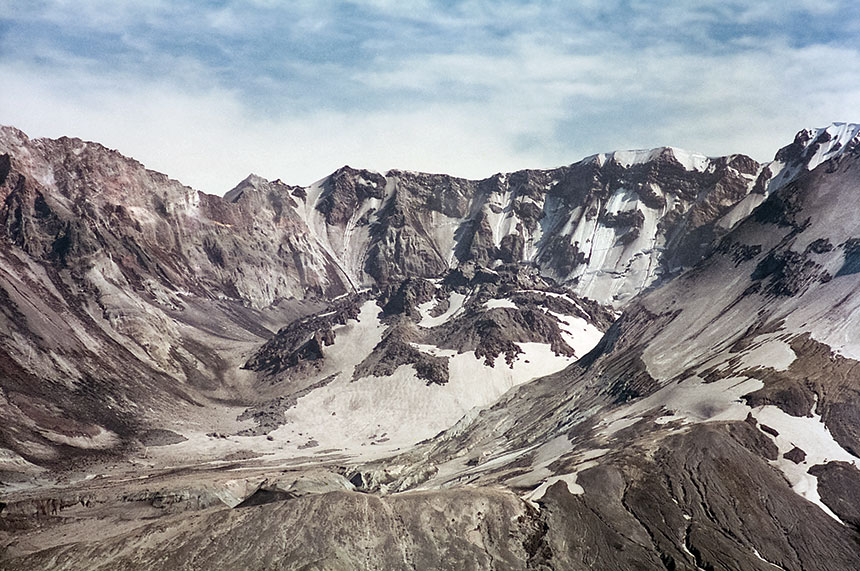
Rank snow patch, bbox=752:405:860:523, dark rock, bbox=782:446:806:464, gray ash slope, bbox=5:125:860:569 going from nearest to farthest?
gray ash slope, bbox=5:125:860:569 < snow patch, bbox=752:405:860:523 < dark rock, bbox=782:446:806:464

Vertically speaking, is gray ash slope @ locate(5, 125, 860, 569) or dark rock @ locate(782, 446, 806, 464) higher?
gray ash slope @ locate(5, 125, 860, 569)

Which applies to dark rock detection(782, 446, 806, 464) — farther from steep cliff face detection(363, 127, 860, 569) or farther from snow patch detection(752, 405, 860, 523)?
snow patch detection(752, 405, 860, 523)

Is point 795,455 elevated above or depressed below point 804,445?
below

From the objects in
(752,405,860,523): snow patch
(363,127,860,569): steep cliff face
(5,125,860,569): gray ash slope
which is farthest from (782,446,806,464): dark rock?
(5,125,860,569): gray ash slope

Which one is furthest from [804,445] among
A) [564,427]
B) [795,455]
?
[564,427]

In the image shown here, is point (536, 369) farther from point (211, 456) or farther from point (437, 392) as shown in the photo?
point (211, 456)

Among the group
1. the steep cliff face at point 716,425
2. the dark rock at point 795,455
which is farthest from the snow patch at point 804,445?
the dark rock at point 795,455

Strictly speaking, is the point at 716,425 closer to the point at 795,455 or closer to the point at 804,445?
the point at 795,455

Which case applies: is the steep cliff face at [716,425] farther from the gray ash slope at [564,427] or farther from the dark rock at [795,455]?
the gray ash slope at [564,427]

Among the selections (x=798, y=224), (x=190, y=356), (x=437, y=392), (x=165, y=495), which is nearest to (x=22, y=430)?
(x=165, y=495)

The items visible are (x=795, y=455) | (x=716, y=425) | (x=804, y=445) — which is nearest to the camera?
(x=795, y=455)

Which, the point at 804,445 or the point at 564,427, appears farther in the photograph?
the point at 564,427
